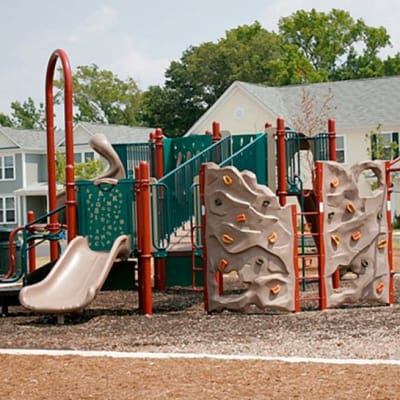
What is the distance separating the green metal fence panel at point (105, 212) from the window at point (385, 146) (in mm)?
25528

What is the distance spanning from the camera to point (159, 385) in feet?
22.9

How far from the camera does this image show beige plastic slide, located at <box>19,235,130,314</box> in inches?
437

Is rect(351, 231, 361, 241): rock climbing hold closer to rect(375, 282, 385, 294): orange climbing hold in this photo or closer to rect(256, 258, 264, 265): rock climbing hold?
rect(375, 282, 385, 294): orange climbing hold

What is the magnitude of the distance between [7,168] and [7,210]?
8.30 ft

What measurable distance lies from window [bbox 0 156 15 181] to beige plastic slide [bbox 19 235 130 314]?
41.0m

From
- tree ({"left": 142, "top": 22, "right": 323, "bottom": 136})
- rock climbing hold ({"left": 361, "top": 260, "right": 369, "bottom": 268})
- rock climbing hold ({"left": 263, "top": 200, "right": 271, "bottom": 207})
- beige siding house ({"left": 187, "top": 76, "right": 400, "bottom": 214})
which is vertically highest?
tree ({"left": 142, "top": 22, "right": 323, "bottom": 136})

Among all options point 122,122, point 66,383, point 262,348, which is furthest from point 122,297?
point 122,122

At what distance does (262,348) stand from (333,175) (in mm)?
3804

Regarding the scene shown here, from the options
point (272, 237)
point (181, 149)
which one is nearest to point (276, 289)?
point (272, 237)

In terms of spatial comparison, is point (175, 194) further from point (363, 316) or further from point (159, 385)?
point (159, 385)

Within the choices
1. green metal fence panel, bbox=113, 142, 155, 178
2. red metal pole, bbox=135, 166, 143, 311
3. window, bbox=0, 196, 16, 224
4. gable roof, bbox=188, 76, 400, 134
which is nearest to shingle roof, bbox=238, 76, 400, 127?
gable roof, bbox=188, 76, 400, 134

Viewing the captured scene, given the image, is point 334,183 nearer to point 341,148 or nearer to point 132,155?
point 132,155

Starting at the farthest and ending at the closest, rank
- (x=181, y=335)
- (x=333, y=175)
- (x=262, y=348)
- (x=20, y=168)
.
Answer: (x=20, y=168)
(x=333, y=175)
(x=181, y=335)
(x=262, y=348)

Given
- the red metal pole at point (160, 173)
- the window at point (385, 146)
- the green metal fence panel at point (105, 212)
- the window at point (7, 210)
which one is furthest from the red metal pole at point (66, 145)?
the window at point (7, 210)
